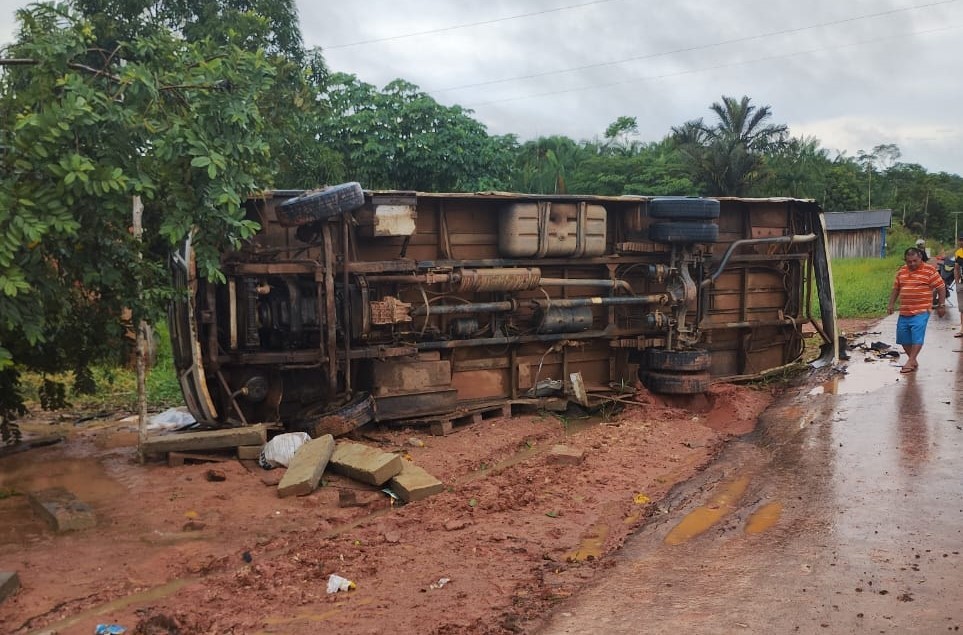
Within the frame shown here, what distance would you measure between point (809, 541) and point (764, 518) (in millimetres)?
581

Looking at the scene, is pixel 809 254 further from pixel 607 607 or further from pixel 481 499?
pixel 607 607

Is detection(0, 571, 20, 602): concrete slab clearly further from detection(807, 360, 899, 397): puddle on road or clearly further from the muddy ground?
detection(807, 360, 899, 397): puddle on road

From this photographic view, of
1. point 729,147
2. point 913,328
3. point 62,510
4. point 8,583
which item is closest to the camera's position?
point 8,583

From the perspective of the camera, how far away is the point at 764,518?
5.75 m

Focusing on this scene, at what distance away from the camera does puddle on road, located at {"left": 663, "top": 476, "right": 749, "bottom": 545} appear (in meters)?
5.55

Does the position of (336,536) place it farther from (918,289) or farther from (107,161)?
(918,289)

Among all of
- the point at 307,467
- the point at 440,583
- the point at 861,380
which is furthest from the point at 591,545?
the point at 861,380

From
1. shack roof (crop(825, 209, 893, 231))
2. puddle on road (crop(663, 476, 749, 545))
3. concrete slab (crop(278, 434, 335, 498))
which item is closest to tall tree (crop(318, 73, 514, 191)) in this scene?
concrete slab (crop(278, 434, 335, 498))

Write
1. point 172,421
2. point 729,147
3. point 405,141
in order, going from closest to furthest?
point 172,421 → point 405,141 → point 729,147

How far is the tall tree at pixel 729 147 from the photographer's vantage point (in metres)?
38.7

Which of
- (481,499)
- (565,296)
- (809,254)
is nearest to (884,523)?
(481,499)

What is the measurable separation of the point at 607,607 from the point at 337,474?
11.0 feet

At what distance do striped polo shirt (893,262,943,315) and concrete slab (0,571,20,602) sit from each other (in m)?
10.5

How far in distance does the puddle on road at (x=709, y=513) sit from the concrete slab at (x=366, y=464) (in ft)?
7.93
